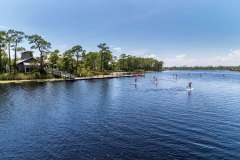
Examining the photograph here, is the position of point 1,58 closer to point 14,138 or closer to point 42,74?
point 42,74

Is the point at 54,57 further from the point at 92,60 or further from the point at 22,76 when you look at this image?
the point at 92,60

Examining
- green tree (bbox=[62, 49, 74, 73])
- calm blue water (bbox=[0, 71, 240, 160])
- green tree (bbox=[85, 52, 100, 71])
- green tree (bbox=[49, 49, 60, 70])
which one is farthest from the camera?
green tree (bbox=[85, 52, 100, 71])

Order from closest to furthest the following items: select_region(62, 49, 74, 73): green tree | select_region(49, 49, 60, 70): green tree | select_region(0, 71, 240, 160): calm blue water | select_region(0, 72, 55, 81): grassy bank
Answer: select_region(0, 71, 240, 160): calm blue water
select_region(0, 72, 55, 81): grassy bank
select_region(49, 49, 60, 70): green tree
select_region(62, 49, 74, 73): green tree

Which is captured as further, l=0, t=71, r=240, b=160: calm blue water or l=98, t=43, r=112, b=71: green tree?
l=98, t=43, r=112, b=71: green tree

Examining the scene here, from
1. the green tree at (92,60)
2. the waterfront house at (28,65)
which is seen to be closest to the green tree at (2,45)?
the waterfront house at (28,65)

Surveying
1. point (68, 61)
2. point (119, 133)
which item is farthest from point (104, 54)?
point (119, 133)

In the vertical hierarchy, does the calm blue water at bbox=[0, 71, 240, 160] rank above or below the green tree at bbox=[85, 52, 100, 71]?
below

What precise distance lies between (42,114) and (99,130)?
11535 mm

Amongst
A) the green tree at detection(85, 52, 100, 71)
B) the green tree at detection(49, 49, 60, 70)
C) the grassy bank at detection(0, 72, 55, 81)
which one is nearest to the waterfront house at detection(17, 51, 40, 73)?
the green tree at detection(49, 49, 60, 70)

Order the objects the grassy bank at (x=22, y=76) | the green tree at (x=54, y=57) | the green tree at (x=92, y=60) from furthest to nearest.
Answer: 1. the green tree at (x=92, y=60)
2. the green tree at (x=54, y=57)
3. the grassy bank at (x=22, y=76)

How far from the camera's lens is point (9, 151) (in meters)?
17.7

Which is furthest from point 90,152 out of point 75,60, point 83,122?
point 75,60

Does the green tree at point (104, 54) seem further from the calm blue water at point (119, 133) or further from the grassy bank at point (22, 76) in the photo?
the calm blue water at point (119, 133)

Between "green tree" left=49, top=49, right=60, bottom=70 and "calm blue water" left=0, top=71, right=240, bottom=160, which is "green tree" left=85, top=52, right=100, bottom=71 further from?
"calm blue water" left=0, top=71, right=240, bottom=160
